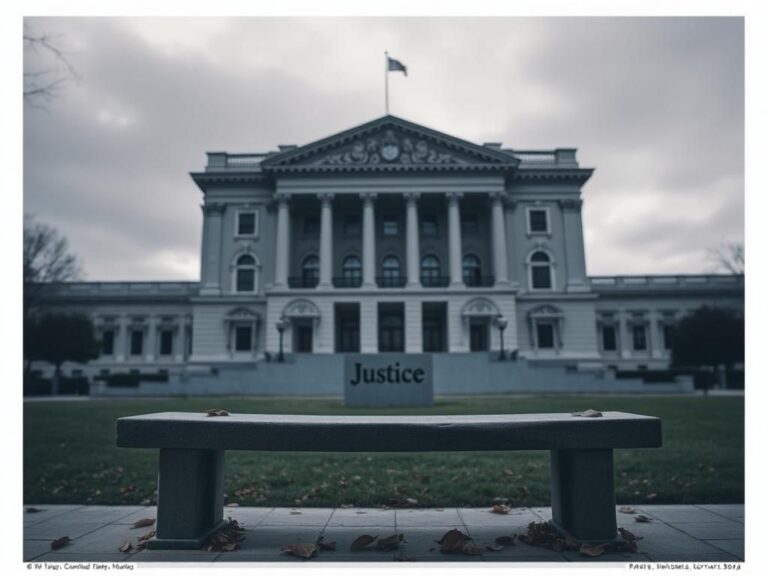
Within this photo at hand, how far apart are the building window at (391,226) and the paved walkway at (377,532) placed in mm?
41014

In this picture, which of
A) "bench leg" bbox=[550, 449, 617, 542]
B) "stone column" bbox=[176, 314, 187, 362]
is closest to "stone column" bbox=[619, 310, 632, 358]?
"stone column" bbox=[176, 314, 187, 362]

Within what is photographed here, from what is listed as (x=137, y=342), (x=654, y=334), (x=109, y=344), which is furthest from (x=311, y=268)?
(x=654, y=334)

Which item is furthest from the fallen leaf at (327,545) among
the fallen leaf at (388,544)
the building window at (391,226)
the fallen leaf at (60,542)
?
the building window at (391,226)

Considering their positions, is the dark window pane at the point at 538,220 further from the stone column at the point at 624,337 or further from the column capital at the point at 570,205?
the stone column at the point at 624,337

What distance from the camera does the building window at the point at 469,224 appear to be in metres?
46.9

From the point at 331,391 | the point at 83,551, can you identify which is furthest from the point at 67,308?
the point at 83,551

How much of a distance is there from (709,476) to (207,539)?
6657 mm

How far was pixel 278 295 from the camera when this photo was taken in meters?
41.2

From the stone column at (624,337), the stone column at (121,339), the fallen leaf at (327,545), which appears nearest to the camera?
the fallen leaf at (327,545)

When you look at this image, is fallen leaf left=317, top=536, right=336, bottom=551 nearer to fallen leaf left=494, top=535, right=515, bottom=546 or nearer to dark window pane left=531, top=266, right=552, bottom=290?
fallen leaf left=494, top=535, right=515, bottom=546

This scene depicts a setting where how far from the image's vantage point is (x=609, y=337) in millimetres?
53844

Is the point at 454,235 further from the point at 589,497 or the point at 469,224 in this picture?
the point at 589,497

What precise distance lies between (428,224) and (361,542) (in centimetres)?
4310

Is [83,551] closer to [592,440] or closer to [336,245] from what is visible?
[592,440]
